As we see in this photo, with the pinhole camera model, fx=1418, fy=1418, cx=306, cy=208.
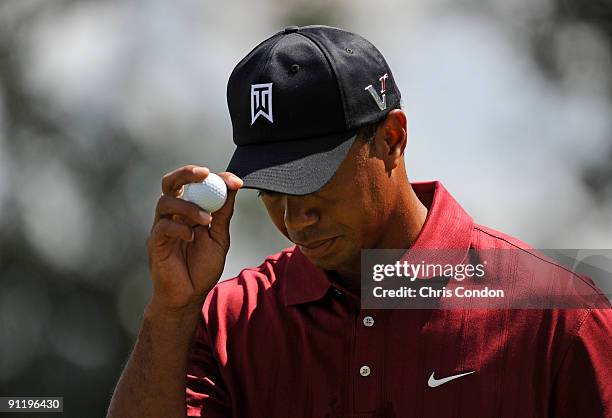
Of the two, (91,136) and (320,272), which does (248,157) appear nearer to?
(320,272)

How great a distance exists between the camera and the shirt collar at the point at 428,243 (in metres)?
3.28

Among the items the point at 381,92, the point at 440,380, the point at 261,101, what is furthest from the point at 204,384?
the point at 381,92

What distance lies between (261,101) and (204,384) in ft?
2.17

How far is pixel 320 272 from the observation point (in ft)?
10.9

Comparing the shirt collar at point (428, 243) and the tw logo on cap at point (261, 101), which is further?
the shirt collar at point (428, 243)

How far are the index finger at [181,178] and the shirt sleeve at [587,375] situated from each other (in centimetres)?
87

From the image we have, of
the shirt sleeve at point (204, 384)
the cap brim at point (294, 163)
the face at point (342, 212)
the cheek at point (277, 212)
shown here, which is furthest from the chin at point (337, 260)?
the shirt sleeve at point (204, 384)

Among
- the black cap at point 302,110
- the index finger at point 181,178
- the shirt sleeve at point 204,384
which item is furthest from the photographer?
the shirt sleeve at point 204,384

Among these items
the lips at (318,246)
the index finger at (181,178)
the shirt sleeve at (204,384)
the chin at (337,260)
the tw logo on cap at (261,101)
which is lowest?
the shirt sleeve at (204,384)

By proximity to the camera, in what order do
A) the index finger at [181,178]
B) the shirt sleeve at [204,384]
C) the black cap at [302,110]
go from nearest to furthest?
the index finger at [181,178] < the black cap at [302,110] < the shirt sleeve at [204,384]

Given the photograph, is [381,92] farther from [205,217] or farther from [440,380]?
[440,380]

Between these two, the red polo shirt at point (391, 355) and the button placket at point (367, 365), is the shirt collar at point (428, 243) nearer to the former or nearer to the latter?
the red polo shirt at point (391, 355)

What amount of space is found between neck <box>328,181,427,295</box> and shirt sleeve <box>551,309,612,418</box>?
1.56 ft

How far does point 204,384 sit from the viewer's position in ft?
10.6
